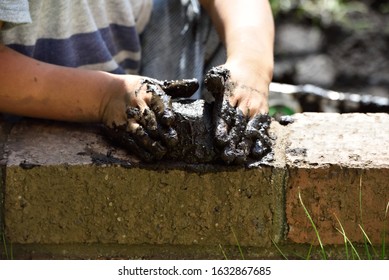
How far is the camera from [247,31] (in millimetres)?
2414

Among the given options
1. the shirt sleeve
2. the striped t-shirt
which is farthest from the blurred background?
the shirt sleeve

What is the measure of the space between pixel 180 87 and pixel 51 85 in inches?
12.3

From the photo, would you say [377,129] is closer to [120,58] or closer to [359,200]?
[359,200]

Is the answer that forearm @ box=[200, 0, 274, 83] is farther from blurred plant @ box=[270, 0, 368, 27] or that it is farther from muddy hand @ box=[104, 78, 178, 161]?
blurred plant @ box=[270, 0, 368, 27]

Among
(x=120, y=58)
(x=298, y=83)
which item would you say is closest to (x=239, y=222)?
(x=120, y=58)

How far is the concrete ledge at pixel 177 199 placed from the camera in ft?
6.83

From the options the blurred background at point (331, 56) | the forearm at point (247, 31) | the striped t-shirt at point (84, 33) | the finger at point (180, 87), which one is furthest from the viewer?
the blurred background at point (331, 56)

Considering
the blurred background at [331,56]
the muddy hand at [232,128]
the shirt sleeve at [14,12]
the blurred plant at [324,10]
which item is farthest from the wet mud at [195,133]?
the blurred plant at [324,10]

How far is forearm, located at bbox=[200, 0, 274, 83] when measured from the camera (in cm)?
232

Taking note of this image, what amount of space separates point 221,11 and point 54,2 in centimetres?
46

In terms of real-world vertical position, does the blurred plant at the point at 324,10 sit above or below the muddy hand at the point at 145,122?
below

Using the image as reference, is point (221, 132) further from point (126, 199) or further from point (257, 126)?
point (126, 199)

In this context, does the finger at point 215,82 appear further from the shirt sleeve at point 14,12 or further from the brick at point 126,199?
the shirt sleeve at point 14,12

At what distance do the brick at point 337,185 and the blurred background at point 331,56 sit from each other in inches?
50.8
